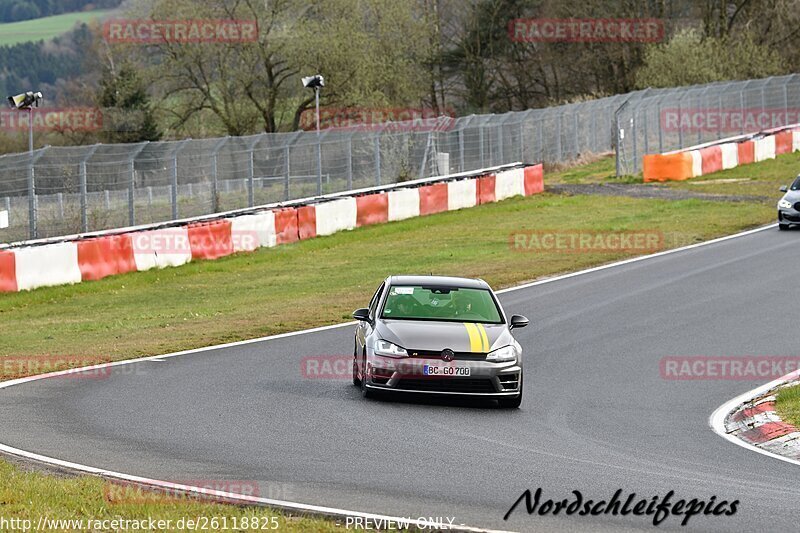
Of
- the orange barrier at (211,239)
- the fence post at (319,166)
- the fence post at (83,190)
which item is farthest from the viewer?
the fence post at (319,166)

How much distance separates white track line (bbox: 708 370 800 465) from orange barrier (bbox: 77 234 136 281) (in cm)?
1411

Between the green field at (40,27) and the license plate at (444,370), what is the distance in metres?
146

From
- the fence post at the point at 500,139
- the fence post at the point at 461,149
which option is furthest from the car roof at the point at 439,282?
the fence post at the point at 500,139

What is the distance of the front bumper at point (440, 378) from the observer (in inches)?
515

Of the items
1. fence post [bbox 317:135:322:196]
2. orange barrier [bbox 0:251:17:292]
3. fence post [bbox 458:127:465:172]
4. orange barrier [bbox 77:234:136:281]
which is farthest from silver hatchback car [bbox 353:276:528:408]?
fence post [bbox 458:127:465:172]

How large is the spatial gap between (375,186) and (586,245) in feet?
27.4

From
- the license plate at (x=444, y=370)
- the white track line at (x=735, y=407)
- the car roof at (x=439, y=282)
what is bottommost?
the white track line at (x=735, y=407)

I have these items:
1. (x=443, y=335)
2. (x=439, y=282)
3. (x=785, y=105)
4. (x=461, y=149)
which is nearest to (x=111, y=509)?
Answer: (x=443, y=335)

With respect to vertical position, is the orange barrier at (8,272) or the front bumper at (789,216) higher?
the orange barrier at (8,272)

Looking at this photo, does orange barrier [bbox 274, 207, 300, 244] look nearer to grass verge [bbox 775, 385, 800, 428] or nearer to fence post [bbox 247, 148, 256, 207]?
fence post [bbox 247, 148, 256, 207]

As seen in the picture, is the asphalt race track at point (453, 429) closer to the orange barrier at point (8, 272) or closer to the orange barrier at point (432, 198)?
the orange barrier at point (8, 272)

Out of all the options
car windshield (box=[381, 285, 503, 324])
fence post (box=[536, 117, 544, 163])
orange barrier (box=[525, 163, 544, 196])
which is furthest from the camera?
fence post (box=[536, 117, 544, 163])

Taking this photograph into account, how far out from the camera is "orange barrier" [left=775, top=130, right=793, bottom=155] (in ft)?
158

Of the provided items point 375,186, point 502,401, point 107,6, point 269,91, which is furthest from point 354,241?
point 107,6
